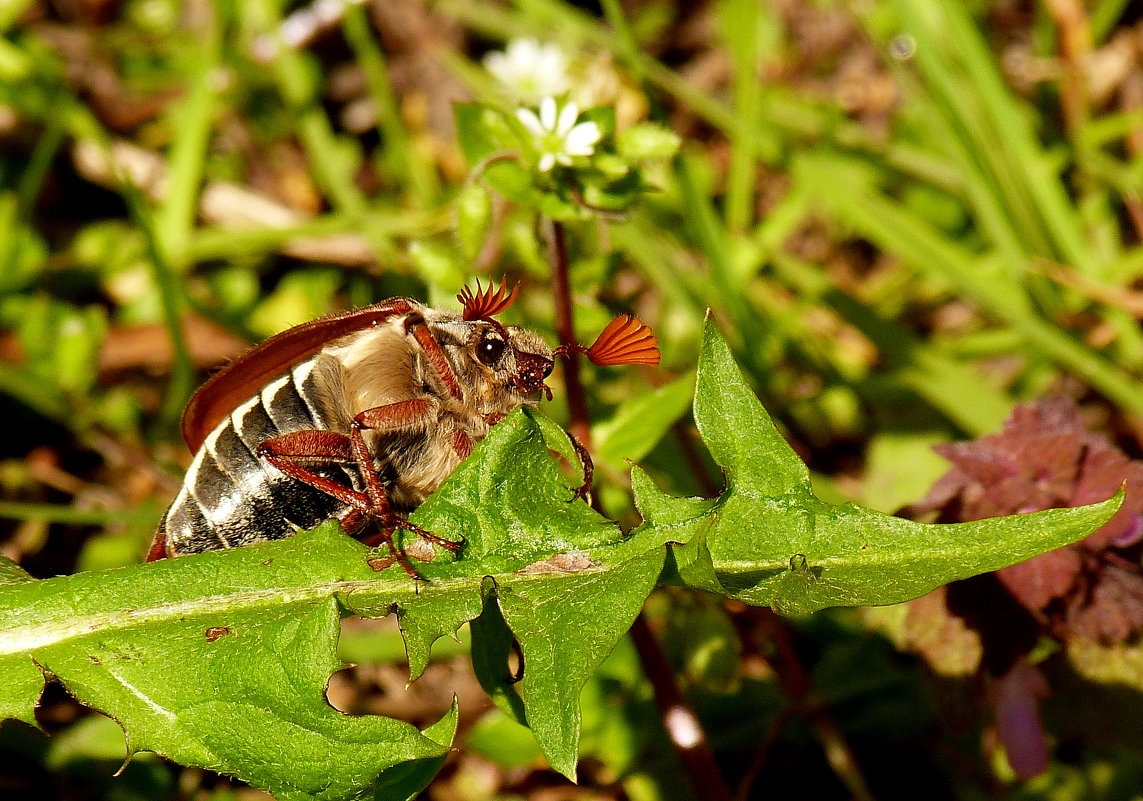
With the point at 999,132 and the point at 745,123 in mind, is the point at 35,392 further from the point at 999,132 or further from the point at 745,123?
the point at 999,132

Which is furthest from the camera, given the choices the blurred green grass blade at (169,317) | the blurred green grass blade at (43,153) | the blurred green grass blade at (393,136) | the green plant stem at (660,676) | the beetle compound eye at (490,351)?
the blurred green grass blade at (393,136)

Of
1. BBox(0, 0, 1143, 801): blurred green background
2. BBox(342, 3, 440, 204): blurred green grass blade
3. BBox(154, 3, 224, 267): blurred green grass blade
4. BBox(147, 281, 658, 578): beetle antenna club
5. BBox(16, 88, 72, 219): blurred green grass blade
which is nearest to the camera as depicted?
BBox(147, 281, 658, 578): beetle antenna club

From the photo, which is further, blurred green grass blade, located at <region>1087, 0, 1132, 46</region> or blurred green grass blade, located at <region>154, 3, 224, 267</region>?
blurred green grass blade, located at <region>1087, 0, 1132, 46</region>

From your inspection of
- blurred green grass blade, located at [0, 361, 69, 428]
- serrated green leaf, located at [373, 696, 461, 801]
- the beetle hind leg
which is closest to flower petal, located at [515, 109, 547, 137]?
the beetle hind leg

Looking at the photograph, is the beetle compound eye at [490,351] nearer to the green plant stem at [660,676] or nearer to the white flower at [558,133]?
the green plant stem at [660,676]

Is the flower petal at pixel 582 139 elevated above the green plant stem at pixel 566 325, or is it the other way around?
the flower petal at pixel 582 139

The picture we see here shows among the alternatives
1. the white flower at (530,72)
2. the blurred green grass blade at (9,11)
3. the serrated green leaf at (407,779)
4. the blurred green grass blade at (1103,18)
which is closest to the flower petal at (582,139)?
the serrated green leaf at (407,779)

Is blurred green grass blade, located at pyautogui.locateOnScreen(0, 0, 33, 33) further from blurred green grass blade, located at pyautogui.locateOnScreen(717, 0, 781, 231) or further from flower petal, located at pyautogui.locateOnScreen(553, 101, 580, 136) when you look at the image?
flower petal, located at pyautogui.locateOnScreen(553, 101, 580, 136)
